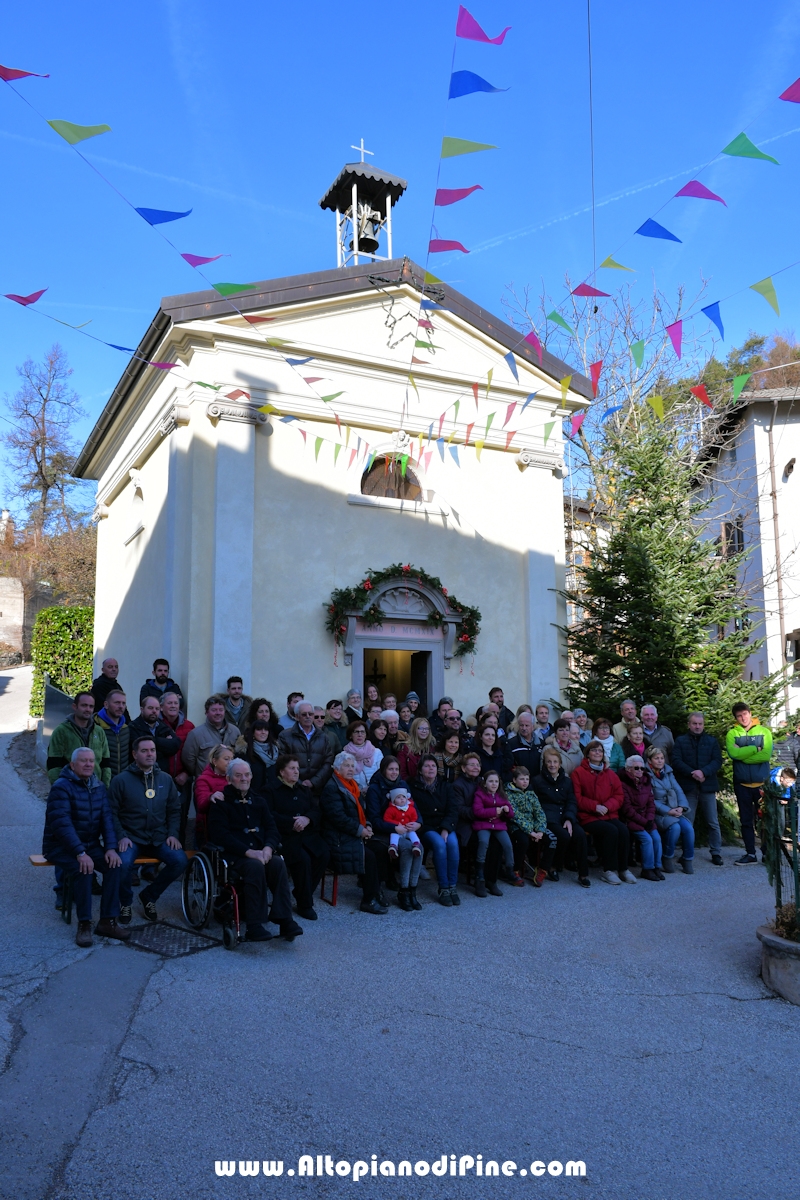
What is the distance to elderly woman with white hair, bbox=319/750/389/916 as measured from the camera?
7621mm

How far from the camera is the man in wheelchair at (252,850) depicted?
6.40m

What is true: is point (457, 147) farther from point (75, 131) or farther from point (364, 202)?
point (364, 202)

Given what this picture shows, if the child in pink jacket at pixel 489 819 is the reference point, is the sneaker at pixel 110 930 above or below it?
below

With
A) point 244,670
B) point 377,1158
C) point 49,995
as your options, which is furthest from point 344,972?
point 244,670

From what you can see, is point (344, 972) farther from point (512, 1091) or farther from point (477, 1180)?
point (477, 1180)

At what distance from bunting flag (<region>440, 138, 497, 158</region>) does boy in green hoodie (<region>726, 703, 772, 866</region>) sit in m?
6.59

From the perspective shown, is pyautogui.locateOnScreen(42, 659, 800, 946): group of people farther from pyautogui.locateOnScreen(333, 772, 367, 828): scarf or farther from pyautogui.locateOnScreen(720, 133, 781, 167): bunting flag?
pyautogui.locateOnScreen(720, 133, 781, 167): bunting flag

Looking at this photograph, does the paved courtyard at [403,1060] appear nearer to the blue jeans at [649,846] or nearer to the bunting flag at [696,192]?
the blue jeans at [649,846]

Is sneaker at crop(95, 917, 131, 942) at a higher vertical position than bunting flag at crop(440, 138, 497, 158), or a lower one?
lower

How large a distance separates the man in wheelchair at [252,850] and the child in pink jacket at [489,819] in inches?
88.8

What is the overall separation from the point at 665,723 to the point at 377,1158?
29.1 ft

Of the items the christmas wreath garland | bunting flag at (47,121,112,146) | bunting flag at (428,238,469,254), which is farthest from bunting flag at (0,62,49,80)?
the christmas wreath garland

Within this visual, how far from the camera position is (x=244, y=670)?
11.2m

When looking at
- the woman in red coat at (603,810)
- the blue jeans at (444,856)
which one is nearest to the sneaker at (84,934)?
the blue jeans at (444,856)
